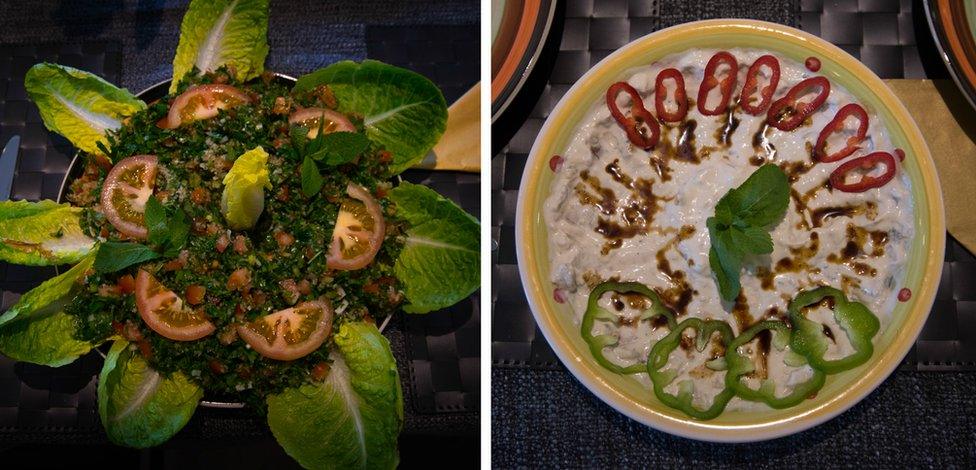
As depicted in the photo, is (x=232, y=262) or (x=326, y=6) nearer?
(x=232, y=262)

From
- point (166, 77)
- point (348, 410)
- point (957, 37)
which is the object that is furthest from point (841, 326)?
point (166, 77)

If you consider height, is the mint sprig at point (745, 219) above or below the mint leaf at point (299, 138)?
below

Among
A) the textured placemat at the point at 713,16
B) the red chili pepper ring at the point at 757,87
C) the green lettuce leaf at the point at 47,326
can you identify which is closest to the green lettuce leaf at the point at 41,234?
the green lettuce leaf at the point at 47,326

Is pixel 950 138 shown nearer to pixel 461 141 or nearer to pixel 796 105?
pixel 796 105

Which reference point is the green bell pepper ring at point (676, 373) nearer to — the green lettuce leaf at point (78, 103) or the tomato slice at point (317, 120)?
the tomato slice at point (317, 120)

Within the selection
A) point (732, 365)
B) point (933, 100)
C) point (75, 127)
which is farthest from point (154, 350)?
point (933, 100)

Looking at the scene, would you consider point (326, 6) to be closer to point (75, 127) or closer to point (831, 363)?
point (75, 127)
